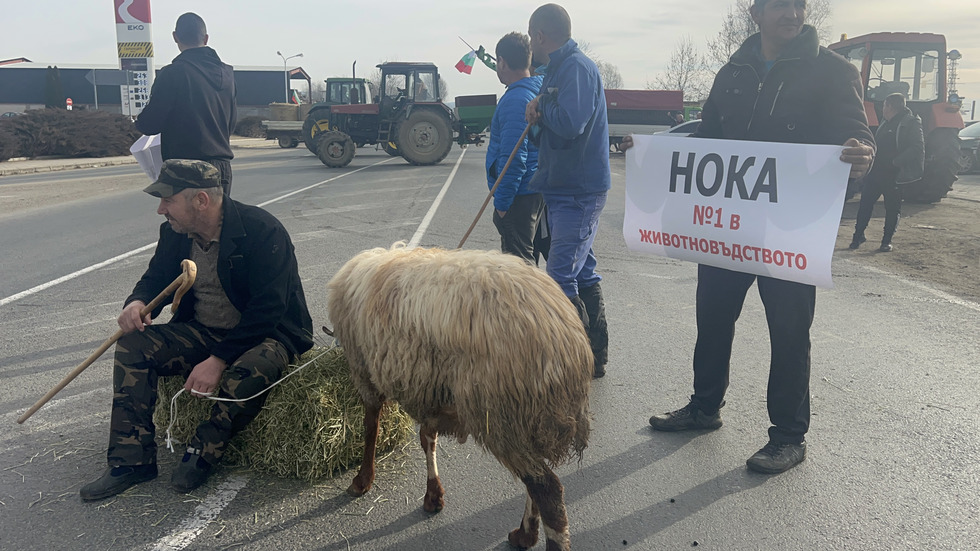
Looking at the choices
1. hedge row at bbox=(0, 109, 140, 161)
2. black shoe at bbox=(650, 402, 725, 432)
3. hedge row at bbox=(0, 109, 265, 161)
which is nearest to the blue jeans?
black shoe at bbox=(650, 402, 725, 432)

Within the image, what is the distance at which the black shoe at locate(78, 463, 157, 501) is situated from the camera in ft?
10.5

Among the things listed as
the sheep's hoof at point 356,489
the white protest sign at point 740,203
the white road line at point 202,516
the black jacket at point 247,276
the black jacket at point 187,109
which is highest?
the black jacket at point 187,109

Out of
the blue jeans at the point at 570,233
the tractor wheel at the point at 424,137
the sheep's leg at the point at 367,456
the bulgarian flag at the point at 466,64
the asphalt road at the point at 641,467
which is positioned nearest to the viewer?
the asphalt road at the point at 641,467

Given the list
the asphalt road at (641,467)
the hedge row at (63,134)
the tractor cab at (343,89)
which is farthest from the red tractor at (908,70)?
the hedge row at (63,134)

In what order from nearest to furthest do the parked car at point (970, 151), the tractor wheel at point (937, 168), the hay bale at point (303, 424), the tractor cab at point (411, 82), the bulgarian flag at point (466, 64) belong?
the hay bale at point (303, 424) → the tractor wheel at point (937, 168) → the bulgarian flag at point (466, 64) → the parked car at point (970, 151) → the tractor cab at point (411, 82)

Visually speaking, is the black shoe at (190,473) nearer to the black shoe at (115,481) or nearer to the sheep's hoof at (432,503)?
the black shoe at (115,481)

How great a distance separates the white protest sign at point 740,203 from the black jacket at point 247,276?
83.0 inches

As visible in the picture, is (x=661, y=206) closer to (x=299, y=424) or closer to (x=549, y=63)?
(x=549, y=63)

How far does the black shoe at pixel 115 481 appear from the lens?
10.5ft

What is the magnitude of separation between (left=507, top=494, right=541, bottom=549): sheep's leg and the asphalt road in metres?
0.10

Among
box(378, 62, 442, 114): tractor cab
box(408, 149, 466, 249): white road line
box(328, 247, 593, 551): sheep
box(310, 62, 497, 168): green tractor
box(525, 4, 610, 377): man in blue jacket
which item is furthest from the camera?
box(378, 62, 442, 114): tractor cab

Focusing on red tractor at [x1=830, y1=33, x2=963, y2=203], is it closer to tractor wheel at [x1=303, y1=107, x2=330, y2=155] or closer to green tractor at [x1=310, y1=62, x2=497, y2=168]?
green tractor at [x1=310, y1=62, x2=497, y2=168]

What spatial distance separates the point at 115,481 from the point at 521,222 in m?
2.96

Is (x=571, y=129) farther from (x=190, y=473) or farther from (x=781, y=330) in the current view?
(x=190, y=473)
